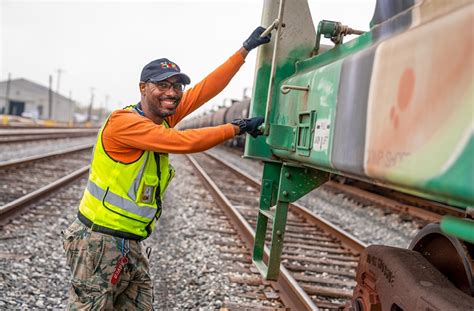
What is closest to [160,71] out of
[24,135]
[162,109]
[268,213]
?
[162,109]

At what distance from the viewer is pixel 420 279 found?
179 centimetres

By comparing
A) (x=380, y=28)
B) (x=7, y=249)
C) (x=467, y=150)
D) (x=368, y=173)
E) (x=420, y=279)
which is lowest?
(x=7, y=249)

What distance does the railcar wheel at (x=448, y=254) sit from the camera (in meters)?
1.76

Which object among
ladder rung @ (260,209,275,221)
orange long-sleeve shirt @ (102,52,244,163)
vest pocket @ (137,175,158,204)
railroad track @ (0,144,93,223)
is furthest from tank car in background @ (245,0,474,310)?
railroad track @ (0,144,93,223)

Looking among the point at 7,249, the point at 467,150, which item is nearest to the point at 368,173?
the point at 467,150

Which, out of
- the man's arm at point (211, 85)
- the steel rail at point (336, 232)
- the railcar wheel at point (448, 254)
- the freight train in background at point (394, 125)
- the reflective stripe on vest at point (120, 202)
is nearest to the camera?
the freight train in background at point (394, 125)

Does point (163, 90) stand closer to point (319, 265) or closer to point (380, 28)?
point (380, 28)

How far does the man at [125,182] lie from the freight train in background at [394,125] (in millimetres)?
495

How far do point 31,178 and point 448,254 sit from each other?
9828 millimetres

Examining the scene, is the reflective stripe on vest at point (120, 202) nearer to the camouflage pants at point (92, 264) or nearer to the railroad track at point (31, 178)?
the camouflage pants at point (92, 264)

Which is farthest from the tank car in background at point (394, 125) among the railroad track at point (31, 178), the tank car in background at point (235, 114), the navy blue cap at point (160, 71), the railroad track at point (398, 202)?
the tank car in background at point (235, 114)

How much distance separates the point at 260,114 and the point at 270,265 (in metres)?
1.02

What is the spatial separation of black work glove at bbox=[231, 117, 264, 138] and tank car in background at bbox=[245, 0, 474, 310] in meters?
0.09

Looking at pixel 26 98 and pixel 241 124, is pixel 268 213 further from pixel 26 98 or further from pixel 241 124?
pixel 26 98
